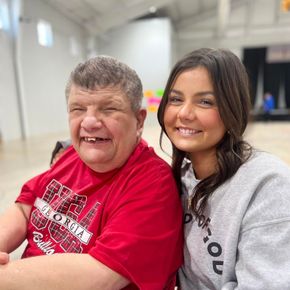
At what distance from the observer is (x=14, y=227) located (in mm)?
1238

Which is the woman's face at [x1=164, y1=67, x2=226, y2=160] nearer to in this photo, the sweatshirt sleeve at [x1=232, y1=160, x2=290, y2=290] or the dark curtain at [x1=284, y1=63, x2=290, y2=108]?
the sweatshirt sleeve at [x1=232, y1=160, x2=290, y2=290]

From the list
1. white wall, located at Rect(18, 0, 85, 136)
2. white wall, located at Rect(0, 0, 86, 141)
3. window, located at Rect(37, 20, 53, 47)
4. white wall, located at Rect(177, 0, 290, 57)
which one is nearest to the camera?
white wall, located at Rect(0, 0, 86, 141)

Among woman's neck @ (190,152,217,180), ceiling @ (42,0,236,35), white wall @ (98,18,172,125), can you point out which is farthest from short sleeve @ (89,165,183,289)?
white wall @ (98,18,172,125)

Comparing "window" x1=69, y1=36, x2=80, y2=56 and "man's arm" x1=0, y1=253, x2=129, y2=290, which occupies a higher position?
"window" x1=69, y1=36, x2=80, y2=56

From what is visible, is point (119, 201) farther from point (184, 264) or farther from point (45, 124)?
point (45, 124)

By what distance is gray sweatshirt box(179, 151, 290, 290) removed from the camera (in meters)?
0.77

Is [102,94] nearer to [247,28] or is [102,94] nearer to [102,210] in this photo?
[102,210]

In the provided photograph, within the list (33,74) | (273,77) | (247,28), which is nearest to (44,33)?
(33,74)

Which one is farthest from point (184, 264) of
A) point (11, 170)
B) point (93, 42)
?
point (93, 42)

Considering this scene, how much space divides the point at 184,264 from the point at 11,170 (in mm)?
3940

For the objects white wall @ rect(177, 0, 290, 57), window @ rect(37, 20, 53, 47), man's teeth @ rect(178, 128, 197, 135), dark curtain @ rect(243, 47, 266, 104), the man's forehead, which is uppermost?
white wall @ rect(177, 0, 290, 57)

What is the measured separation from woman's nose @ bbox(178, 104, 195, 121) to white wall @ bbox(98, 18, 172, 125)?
1241 cm

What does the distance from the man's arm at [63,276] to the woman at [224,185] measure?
286 mm

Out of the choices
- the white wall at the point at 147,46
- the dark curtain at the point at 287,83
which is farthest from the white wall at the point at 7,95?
the dark curtain at the point at 287,83
